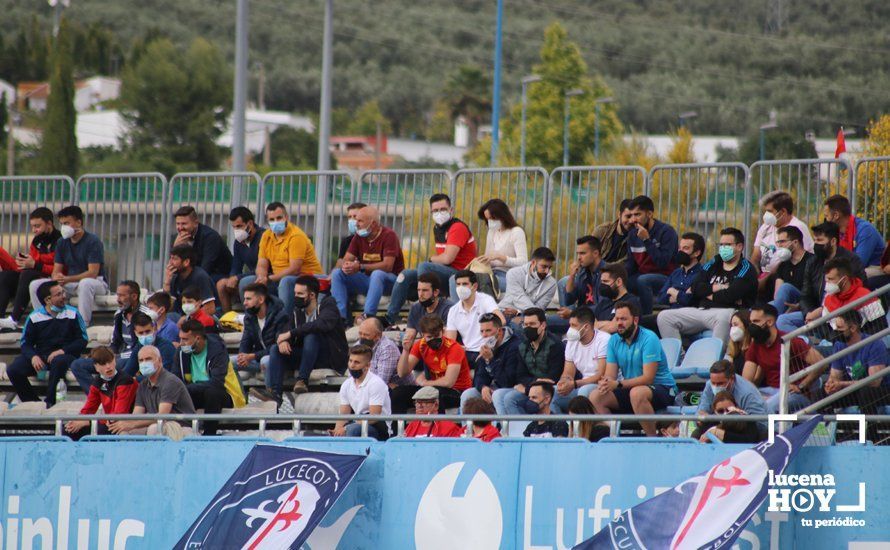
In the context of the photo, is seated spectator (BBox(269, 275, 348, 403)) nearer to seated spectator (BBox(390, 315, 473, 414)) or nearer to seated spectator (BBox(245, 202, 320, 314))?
seated spectator (BBox(390, 315, 473, 414))

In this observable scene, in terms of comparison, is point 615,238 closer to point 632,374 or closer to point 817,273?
point 817,273

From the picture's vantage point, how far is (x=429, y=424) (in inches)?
427

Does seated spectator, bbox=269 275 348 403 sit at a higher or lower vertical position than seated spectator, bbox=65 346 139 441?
higher

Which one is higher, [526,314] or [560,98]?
[560,98]

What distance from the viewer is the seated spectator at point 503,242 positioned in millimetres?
13992

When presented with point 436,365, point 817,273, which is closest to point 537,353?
point 436,365

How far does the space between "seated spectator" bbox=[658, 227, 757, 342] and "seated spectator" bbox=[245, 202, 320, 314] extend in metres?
4.22

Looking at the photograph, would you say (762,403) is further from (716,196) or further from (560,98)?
(560,98)

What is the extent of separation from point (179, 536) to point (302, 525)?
4.25ft

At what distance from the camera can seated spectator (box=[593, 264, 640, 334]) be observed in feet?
40.4

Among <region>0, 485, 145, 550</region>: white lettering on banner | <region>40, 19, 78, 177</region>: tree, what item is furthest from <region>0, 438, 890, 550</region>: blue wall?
<region>40, 19, 78, 177</region>: tree

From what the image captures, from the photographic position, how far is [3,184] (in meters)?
18.7

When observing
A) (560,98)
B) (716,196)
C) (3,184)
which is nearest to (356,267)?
(716,196)

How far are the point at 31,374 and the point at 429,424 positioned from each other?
559cm
